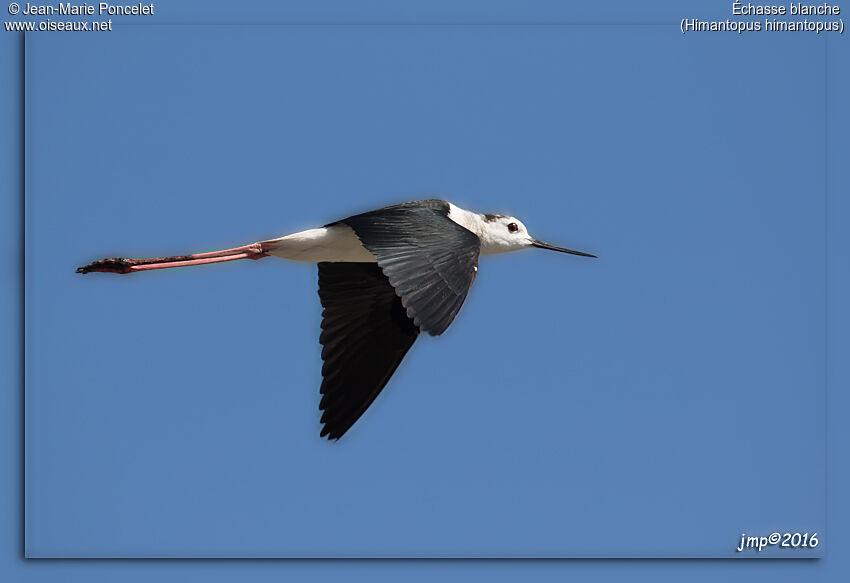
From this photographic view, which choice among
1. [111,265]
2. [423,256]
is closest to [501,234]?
[423,256]

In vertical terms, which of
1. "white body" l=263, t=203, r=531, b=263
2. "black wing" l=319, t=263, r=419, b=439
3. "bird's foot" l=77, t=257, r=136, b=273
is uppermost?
"white body" l=263, t=203, r=531, b=263

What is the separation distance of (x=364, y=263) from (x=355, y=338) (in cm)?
50

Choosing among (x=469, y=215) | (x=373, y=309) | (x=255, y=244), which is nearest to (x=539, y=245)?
(x=469, y=215)

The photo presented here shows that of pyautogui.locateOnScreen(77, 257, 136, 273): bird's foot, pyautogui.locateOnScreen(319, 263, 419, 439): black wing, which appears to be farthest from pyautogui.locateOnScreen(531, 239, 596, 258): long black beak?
pyautogui.locateOnScreen(77, 257, 136, 273): bird's foot

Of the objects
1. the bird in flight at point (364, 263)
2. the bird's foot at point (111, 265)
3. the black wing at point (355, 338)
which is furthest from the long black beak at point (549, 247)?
the bird's foot at point (111, 265)

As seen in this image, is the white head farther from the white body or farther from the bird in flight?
the white body

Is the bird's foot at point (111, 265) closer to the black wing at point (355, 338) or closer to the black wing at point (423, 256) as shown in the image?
the black wing at point (355, 338)

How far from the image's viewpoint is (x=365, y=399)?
767cm

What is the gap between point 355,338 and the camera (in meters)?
7.86

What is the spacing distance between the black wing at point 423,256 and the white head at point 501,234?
108 cm

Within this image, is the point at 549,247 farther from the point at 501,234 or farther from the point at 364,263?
the point at 364,263

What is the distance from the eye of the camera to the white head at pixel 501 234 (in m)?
8.34

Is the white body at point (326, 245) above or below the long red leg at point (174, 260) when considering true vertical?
above

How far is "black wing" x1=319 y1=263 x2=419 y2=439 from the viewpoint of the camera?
768cm
